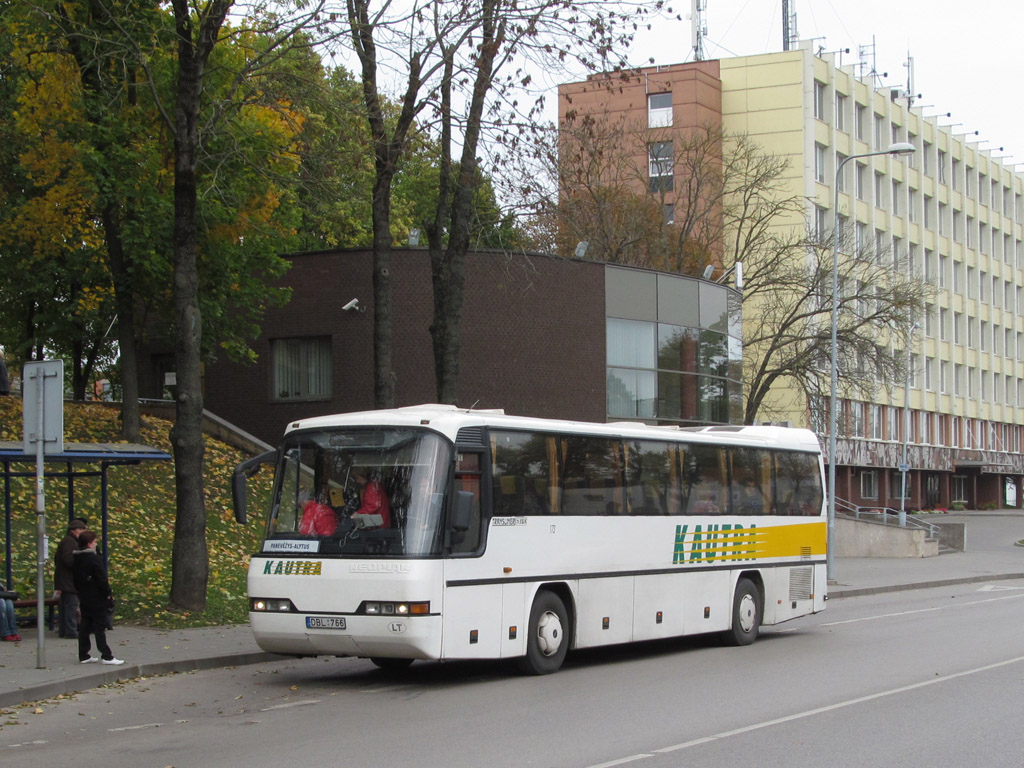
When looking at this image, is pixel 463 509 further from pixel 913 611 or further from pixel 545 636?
pixel 913 611

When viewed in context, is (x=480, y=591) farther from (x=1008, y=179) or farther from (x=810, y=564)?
(x=1008, y=179)

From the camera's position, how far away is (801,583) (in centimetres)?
1886

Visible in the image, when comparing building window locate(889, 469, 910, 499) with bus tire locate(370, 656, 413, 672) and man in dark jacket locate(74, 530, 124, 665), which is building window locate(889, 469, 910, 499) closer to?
bus tire locate(370, 656, 413, 672)

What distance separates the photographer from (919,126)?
76688 mm

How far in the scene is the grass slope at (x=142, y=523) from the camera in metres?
18.5

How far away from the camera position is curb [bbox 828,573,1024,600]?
27625mm

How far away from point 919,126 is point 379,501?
71.2m

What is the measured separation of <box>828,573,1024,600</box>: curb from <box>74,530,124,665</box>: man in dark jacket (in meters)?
17.2

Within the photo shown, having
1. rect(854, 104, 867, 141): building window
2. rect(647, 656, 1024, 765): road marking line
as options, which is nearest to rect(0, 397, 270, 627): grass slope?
rect(647, 656, 1024, 765): road marking line

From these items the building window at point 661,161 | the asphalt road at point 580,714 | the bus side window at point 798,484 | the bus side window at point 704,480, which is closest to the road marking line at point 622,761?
the asphalt road at point 580,714

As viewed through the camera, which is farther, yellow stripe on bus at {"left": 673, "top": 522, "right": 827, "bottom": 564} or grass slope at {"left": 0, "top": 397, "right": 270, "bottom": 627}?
grass slope at {"left": 0, "top": 397, "right": 270, "bottom": 627}

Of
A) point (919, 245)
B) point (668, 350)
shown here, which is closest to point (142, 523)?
point (668, 350)

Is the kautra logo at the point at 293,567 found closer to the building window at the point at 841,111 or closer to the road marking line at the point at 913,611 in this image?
the road marking line at the point at 913,611

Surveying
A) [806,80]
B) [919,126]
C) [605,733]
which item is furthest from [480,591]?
[919,126]
